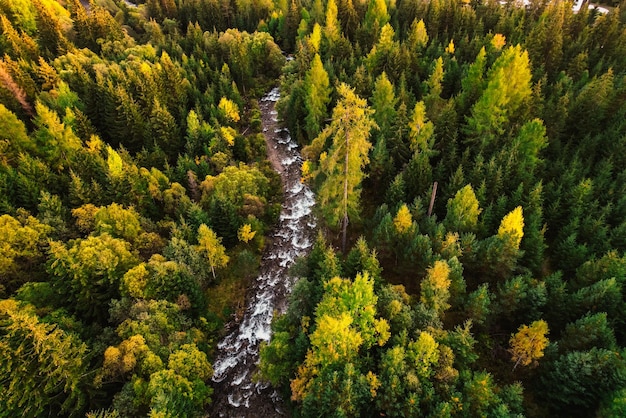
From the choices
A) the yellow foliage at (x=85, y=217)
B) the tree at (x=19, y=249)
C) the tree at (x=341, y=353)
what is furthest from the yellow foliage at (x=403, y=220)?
the tree at (x=19, y=249)

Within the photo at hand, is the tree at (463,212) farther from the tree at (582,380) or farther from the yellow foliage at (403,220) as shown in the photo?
the tree at (582,380)

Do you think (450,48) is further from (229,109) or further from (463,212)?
(229,109)

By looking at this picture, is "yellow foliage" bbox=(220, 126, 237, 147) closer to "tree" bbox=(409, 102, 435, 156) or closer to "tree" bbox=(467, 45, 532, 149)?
"tree" bbox=(409, 102, 435, 156)

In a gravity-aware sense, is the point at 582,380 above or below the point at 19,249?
below

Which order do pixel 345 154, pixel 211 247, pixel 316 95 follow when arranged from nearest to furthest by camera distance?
pixel 345 154 < pixel 211 247 < pixel 316 95

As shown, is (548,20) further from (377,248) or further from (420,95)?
(377,248)

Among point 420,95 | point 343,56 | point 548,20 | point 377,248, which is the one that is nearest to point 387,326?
point 377,248

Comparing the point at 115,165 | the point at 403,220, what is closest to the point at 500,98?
the point at 403,220
